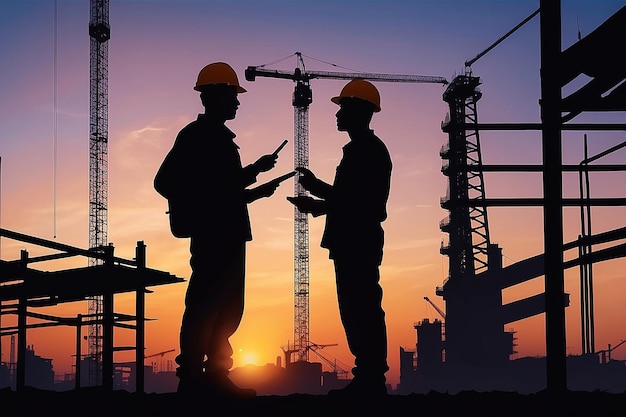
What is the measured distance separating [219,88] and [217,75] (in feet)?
0.38

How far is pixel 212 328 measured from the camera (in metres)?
7.37

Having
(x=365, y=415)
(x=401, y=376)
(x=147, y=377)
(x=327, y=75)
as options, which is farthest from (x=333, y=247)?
(x=147, y=377)

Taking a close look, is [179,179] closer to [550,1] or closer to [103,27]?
[550,1]

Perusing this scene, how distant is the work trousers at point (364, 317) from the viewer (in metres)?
7.40

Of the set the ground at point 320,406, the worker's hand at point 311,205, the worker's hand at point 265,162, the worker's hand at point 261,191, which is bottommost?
the ground at point 320,406

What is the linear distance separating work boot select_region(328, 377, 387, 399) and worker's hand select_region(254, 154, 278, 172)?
1919 mm

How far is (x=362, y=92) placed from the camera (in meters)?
7.70

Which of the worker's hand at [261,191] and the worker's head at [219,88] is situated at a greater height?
the worker's head at [219,88]

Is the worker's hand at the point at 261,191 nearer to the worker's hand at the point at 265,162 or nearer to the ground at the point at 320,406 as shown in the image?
the worker's hand at the point at 265,162

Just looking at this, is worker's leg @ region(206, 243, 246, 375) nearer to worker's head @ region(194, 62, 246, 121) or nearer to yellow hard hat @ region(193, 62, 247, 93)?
worker's head @ region(194, 62, 246, 121)

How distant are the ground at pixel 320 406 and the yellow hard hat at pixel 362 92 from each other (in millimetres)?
2528

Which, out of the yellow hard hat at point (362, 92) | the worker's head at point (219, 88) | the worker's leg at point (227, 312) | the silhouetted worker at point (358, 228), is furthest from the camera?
the yellow hard hat at point (362, 92)

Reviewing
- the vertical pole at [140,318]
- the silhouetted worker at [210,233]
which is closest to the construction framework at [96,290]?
the vertical pole at [140,318]

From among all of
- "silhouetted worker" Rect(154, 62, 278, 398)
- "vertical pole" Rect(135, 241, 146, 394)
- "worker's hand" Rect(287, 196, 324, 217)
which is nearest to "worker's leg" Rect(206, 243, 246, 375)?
"silhouetted worker" Rect(154, 62, 278, 398)
